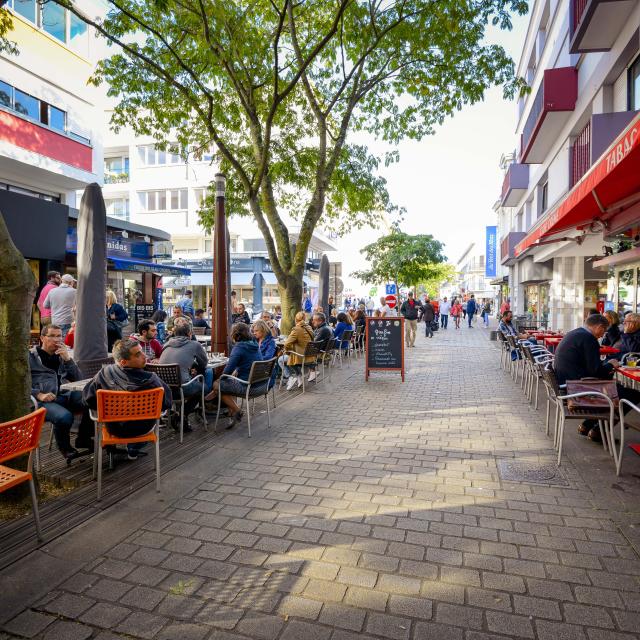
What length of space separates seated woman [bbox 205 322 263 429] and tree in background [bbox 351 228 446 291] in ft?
67.5

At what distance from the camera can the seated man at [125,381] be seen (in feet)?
14.2

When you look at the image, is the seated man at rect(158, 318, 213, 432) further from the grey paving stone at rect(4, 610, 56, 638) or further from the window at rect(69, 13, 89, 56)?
the window at rect(69, 13, 89, 56)

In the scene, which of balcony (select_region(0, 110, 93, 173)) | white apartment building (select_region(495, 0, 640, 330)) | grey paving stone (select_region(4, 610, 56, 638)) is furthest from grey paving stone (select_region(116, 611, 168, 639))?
balcony (select_region(0, 110, 93, 173))

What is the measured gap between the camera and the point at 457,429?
635cm

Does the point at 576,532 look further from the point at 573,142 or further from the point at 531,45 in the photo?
the point at 531,45

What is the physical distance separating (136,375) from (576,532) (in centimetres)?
382

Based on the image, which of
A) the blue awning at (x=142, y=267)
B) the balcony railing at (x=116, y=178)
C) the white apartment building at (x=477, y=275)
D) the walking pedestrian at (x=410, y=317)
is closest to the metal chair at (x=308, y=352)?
the walking pedestrian at (x=410, y=317)

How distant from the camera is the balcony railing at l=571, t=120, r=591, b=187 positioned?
40.1 ft

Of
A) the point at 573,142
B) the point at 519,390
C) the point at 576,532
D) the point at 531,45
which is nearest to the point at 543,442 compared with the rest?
the point at 576,532

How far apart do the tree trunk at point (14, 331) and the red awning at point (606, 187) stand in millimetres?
5205

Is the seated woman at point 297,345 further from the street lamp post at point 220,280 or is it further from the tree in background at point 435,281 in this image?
the tree in background at point 435,281

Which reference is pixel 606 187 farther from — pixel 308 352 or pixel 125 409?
pixel 125 409

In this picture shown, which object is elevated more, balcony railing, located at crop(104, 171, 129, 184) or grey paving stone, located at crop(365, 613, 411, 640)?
balcony railing, located at crop(104, 171, 129, 184)

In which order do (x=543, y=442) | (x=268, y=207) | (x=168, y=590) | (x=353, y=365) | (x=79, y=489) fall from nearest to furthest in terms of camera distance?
(x=168, y=590) → (x=79, y=489) → (x=543, y=442) → (x=268, y=207) → (x=353, y=365)
